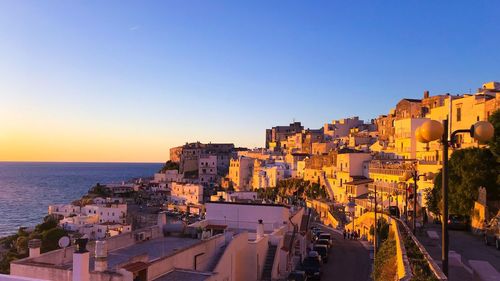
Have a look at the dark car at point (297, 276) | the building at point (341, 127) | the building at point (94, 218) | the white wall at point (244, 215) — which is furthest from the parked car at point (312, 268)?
the building at point (341, 127)

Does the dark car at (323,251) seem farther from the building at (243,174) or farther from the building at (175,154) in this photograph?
the building at (175,154)

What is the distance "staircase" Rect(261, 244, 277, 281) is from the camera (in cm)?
2009

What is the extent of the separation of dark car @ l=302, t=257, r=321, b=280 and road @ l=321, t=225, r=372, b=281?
25.3 inches

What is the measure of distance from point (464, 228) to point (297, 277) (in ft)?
34.7

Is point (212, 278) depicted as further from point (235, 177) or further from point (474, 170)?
point (235, 177)

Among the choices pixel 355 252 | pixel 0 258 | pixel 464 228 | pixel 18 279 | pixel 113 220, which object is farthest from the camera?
pixel 113 220

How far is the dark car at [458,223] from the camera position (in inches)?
974

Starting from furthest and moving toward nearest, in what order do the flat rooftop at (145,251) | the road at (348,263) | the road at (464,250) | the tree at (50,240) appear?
the tree at (50,240), the road at (348,263), the flat rooftop at (145,251), the road at (464,250)

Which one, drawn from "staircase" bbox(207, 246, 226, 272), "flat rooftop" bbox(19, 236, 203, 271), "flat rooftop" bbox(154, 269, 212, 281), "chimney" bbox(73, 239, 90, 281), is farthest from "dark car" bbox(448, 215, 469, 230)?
"chimney" bbox(73, 239, 90, 281)

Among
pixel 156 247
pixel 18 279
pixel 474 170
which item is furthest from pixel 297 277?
pixel 18 279

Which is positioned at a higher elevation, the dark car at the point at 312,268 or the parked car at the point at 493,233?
the parked car at the point at 493,233

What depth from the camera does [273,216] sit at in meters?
25.2

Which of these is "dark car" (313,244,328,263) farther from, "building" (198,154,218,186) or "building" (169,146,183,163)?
"building" (169,146,183,163)

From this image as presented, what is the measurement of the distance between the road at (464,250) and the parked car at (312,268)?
5.36 meters
